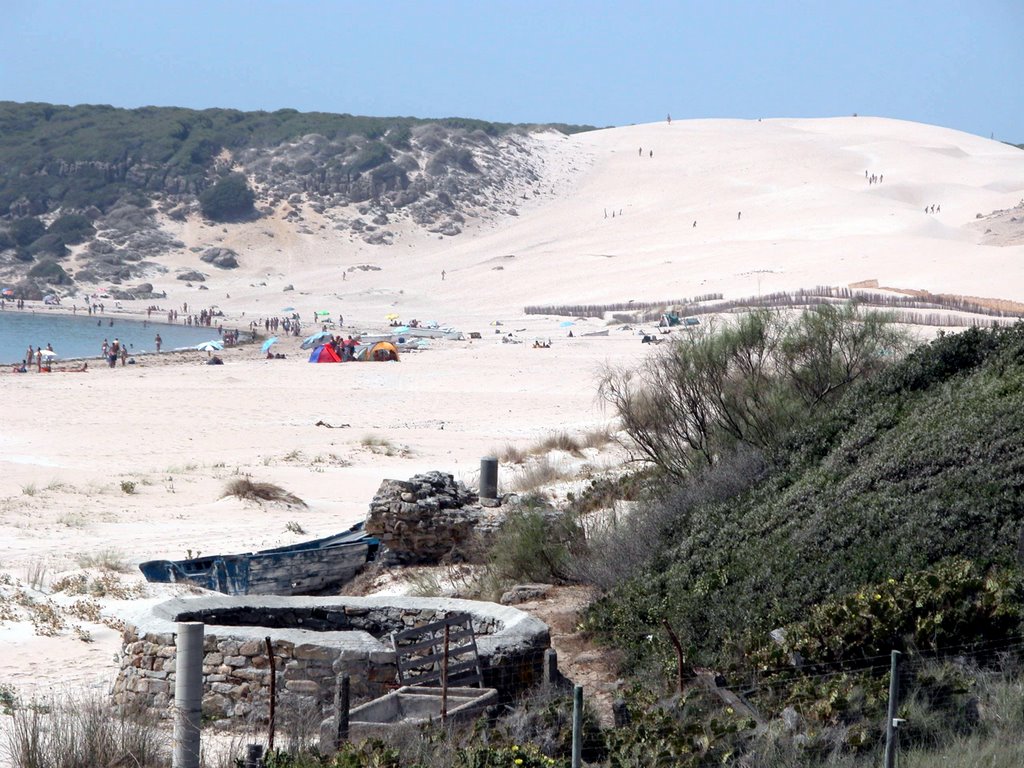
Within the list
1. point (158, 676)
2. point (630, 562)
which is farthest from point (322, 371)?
point (158, 676)

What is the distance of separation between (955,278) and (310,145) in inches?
2574

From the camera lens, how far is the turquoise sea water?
54184mm

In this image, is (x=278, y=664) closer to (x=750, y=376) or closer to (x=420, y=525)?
(x=420, y=525)

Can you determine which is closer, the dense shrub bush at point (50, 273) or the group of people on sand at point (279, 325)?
the group of people on sand at point (279, 325)

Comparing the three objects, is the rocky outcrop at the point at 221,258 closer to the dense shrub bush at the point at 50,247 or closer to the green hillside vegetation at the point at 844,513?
the dense shrub bush at the point at 50,247

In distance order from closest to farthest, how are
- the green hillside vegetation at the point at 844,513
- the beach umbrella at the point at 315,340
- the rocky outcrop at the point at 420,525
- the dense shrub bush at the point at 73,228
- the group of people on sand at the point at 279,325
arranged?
1. the green hillside vegetation at the point at 844,513
2. the rocky outcrop at the point at 420,525
3. the beach umbrella at the point at 315,340
4. the group of people on sand at the point at 279,325
5. the dense shrub bush at the point at 73,228

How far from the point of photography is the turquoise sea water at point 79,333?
2133 inches

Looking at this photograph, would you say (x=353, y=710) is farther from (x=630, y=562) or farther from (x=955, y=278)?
(x=955, y=278)

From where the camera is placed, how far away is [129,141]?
344 feet

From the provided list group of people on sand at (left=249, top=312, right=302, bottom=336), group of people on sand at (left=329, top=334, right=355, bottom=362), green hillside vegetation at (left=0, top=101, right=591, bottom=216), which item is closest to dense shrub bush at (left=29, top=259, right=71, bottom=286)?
green hillside vegetation at (left=0, top=101, right=591, bottom=216)

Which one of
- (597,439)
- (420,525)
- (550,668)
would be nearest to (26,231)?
(597,439)

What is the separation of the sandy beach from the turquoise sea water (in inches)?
178

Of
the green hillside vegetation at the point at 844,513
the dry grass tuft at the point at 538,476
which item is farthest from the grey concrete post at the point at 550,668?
the dry grass tuft at the point at 538,476

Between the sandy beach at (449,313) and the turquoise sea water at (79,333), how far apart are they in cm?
451
